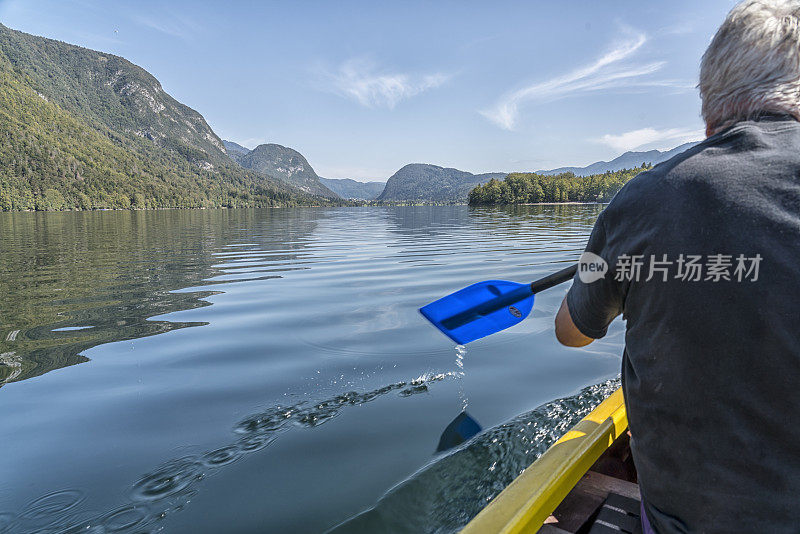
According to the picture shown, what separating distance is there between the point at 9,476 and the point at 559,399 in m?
5.18

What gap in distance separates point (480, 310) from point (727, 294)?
2677mm

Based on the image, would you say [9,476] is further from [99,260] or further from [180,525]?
[99,260]

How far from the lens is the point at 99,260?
586 inches

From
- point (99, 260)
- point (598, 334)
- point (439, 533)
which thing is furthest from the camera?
point (99, 260)

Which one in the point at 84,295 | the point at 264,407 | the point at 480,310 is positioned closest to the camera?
the point at 480,310

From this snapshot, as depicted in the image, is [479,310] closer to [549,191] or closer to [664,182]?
[664,182]

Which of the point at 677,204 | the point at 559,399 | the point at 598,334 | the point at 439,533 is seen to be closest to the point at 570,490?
the point at 439,533

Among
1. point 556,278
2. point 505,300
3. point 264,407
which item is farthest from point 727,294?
point 264,407

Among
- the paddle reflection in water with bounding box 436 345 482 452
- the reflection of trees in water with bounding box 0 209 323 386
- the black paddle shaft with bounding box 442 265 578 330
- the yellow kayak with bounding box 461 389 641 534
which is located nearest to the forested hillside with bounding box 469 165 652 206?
the reflection of trees in water with bounding box 0 209 323 386

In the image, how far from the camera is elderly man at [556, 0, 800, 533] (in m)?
1.25

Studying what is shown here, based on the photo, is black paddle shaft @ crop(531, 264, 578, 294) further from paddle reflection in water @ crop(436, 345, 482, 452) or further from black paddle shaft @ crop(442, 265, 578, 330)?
paddle reflection in water @ crop(436, 345, 482, 452)

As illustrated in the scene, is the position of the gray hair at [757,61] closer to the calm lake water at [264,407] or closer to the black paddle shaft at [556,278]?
the black paddle shaft at [556,278]

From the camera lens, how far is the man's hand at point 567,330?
1.96 m

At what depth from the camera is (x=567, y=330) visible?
200cm
